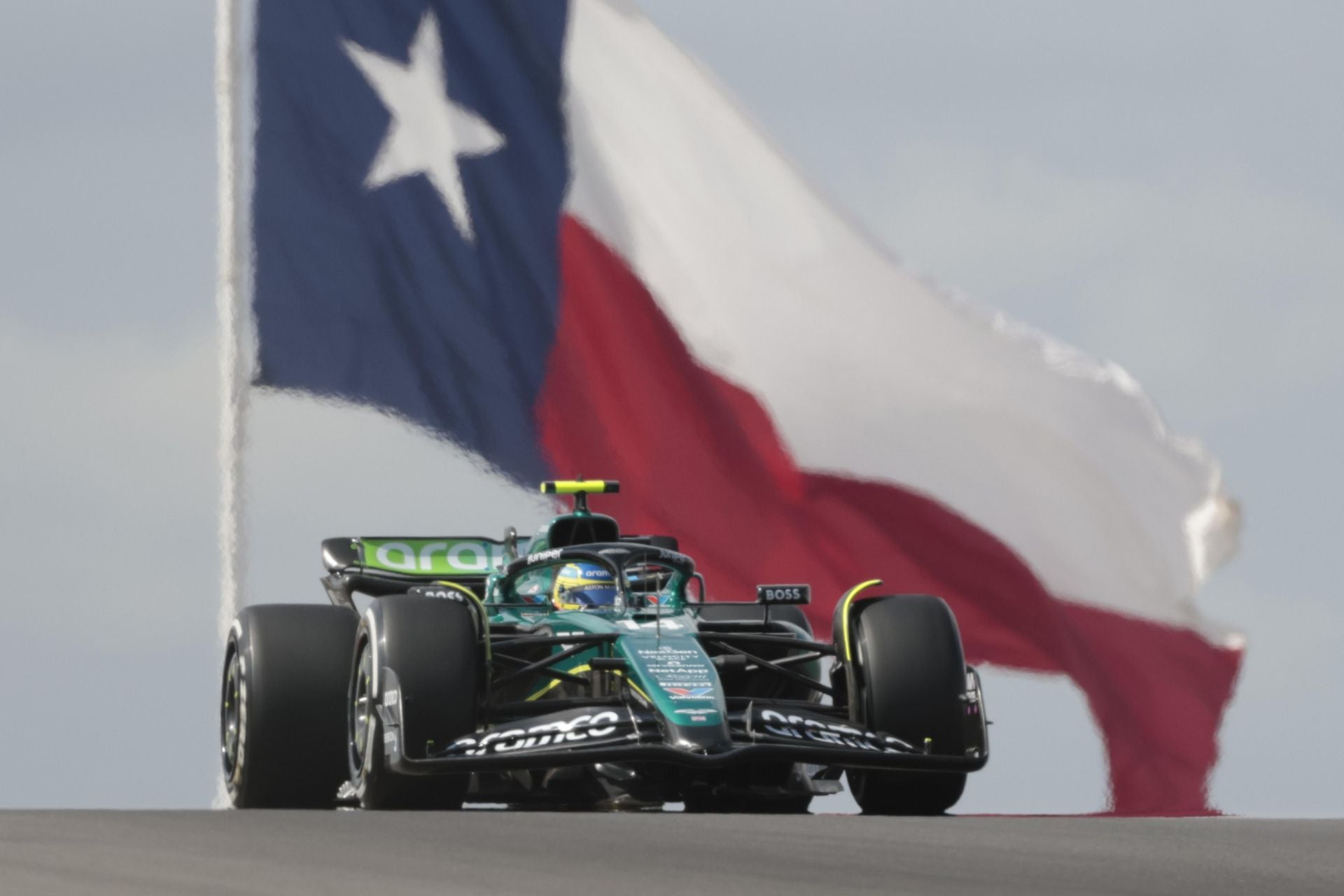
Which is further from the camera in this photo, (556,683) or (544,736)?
(556,683)

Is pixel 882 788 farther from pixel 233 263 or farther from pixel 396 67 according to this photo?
pixel 396 67

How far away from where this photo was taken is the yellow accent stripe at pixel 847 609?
14290 millimetres

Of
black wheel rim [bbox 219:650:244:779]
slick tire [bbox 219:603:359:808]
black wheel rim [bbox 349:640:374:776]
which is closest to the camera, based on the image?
Answer: black wheel rim [bbox 349:640:374:776]

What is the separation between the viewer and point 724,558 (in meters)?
19.2

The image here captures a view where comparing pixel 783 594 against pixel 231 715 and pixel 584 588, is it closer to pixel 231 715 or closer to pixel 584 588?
pixel 584 588

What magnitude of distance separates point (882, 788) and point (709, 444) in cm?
503

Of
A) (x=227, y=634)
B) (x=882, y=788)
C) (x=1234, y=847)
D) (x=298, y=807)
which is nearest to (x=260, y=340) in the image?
(x=227, y=634)

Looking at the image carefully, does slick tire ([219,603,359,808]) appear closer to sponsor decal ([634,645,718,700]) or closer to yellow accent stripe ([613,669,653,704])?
yellow accent stripe ([613,669,653,704])

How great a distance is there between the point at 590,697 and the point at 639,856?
4.98 metres

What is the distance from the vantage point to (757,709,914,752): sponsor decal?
43.0ft

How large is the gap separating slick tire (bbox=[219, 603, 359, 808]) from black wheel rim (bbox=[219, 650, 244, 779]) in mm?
41

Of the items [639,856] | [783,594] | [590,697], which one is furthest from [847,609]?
[639,856]

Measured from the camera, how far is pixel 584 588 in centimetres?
1525

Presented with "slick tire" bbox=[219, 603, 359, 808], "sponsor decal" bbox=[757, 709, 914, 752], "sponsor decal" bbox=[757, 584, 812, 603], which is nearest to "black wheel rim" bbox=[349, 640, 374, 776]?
"slick tire" bbox=[219, 603, 359, 808]
